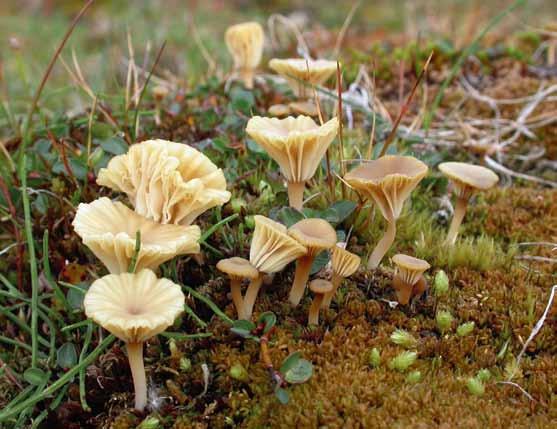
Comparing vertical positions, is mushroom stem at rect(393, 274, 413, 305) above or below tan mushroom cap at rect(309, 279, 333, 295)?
below

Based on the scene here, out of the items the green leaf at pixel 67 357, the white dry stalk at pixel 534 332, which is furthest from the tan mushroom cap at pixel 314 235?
the green leaf at pixel 67 357

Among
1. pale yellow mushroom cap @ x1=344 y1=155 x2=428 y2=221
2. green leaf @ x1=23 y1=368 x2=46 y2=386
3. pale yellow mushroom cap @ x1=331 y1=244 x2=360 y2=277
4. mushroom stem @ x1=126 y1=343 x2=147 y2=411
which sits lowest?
green leaf @ x1=23 y1=368 x2=46 y2=386

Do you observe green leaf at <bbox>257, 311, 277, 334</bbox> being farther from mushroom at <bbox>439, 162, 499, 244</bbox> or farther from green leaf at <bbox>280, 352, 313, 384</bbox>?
mushroom at <bbox>439, 162, 499, 244</bbox>

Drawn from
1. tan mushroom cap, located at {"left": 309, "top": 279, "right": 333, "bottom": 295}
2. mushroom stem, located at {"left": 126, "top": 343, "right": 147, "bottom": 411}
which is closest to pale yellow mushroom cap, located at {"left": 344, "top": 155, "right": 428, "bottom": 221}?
tan mushroom cap, located at {"left": 309, "top": 279, "right": 333, "bottom": 295}

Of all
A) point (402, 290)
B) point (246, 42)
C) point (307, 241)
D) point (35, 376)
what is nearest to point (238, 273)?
point (307, 241)

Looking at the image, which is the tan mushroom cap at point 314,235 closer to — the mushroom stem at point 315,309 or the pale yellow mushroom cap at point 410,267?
the mushroom stem at point 315,309
